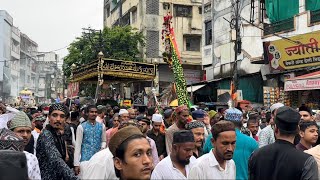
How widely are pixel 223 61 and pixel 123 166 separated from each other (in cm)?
2595

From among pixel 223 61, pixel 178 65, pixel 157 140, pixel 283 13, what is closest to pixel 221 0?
pixel 223 61

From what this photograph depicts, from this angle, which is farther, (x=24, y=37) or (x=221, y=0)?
(x=24, y=37)

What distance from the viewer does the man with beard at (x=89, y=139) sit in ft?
23.6

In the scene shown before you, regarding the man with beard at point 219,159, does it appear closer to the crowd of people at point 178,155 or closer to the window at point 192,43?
the crowd of people at point 178,155

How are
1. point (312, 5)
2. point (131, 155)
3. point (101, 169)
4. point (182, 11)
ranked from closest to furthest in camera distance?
1. point (131, 155)
2. point (101, 169)
3. point (312, 5)
4. point (182, 11)

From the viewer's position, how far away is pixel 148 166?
8.66ft

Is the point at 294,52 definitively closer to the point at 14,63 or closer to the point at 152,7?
the point at 152,7

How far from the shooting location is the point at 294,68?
18938 mm

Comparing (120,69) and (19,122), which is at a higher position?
(120,69)

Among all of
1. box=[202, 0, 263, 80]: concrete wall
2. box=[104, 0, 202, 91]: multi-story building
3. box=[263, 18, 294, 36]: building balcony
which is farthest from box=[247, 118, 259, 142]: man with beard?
box=[104, 0, 202, 91]: multi-story building

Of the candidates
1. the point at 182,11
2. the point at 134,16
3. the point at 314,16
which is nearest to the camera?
the point at 314,16

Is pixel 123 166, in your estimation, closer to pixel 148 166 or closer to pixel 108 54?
pixel 148 166

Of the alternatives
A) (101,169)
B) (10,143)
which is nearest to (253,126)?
(101,169)

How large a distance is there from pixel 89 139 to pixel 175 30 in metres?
30.6
